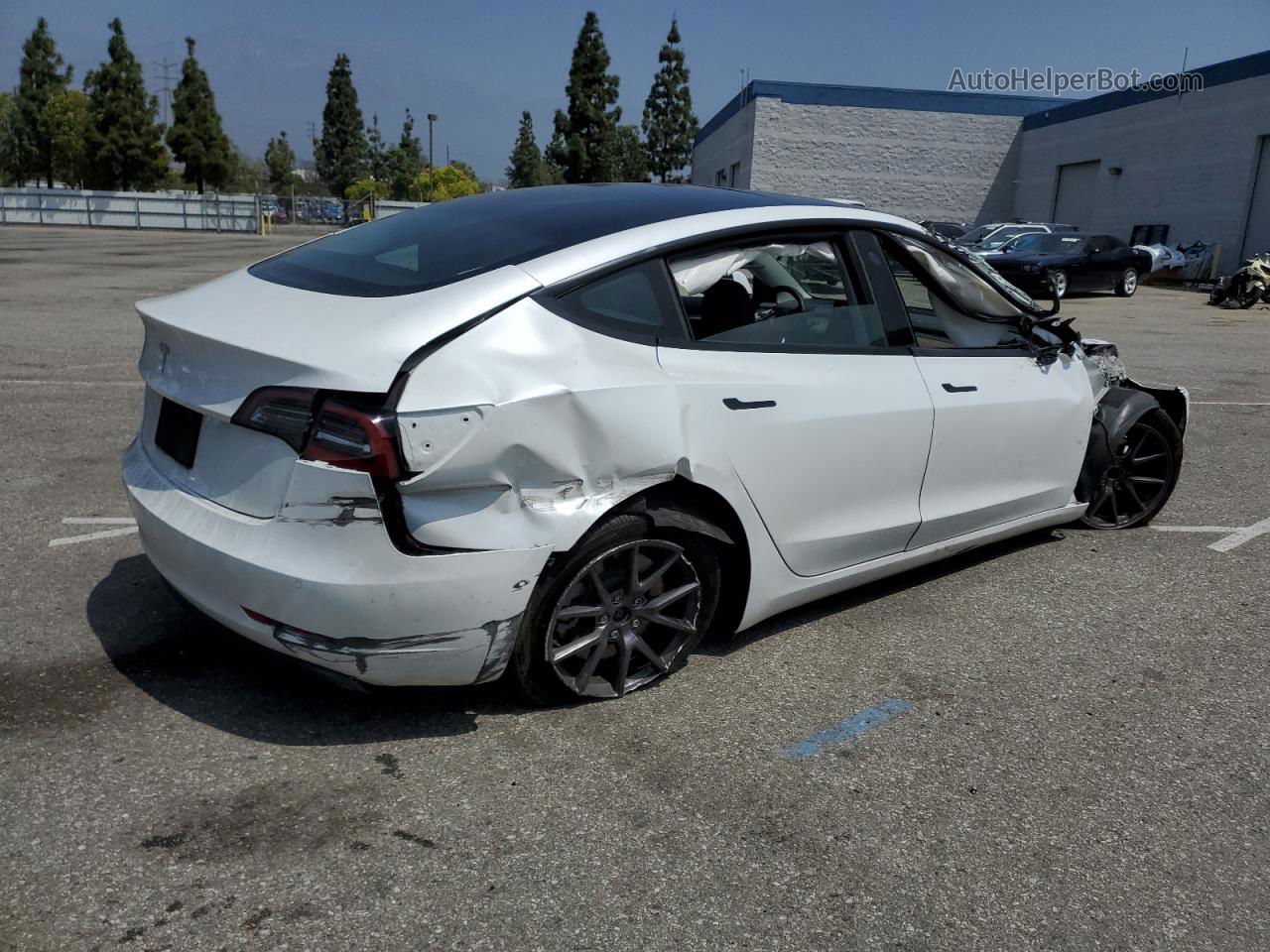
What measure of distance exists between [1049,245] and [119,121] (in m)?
53.7

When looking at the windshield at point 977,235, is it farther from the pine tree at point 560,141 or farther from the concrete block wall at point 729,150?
the pine tree at point 560,141

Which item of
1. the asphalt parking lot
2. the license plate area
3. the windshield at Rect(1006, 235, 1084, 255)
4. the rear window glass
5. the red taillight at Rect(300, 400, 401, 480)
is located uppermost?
the windshield at Rect(1006, 235, 1084, 255)

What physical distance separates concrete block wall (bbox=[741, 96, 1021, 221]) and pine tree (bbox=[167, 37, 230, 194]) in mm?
37597

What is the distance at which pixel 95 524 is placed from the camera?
4.85m

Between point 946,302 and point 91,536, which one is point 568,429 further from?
point 91,536

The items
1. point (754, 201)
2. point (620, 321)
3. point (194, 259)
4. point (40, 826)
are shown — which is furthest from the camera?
point (194, 259)

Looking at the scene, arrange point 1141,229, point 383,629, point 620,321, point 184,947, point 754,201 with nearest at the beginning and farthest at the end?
1. point 184,947
2. point 383,629
3. point 620,321
4. point 754,201
5. point 1141,229

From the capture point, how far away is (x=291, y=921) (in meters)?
2.32

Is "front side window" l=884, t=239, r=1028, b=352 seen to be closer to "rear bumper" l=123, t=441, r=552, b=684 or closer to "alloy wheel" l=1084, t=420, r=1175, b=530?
"alloy wheel" l=1084, t=420, r=1175, b=530

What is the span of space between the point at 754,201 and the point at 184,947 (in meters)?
2.91

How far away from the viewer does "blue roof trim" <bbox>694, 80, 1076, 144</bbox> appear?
45.8m

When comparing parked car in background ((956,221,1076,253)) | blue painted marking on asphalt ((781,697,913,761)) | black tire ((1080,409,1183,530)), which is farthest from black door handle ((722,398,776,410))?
parked car in background ((956,221,1076,253))

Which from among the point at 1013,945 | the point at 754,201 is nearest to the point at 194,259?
the point at 754,201

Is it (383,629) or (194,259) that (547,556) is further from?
(194,259)
